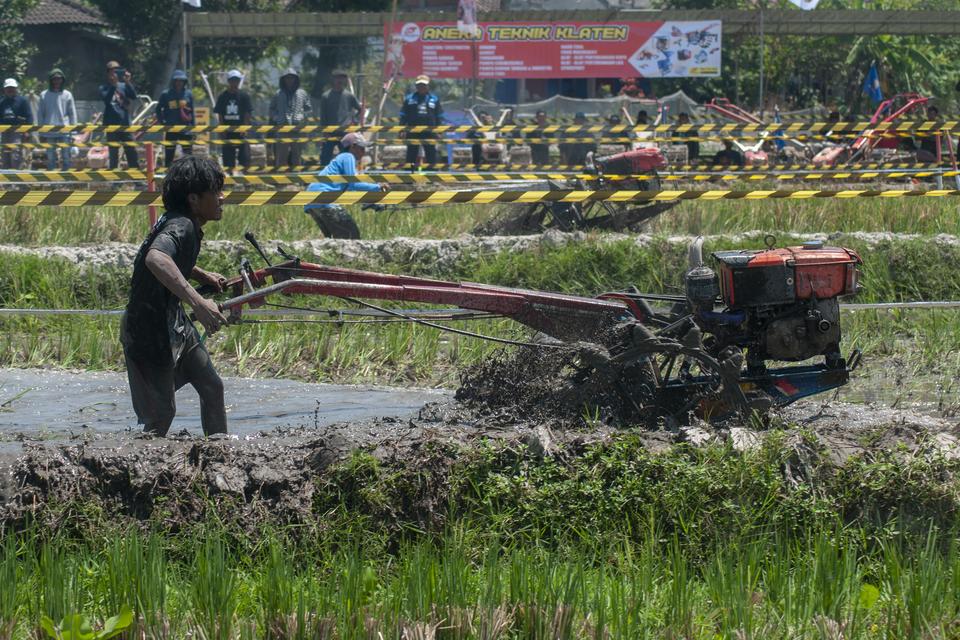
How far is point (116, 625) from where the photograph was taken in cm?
407

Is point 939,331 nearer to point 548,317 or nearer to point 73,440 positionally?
point 548,317

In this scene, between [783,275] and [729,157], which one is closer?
[783,275]

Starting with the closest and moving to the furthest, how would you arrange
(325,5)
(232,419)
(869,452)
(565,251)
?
1. (869,452)
2. (232,419)
3. (565,251)
4. (325,5)

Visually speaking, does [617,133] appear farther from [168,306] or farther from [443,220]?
[168,306]

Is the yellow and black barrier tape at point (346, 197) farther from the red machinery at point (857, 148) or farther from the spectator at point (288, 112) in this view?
the red machinery at point (857, 148)

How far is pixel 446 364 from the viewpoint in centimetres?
965

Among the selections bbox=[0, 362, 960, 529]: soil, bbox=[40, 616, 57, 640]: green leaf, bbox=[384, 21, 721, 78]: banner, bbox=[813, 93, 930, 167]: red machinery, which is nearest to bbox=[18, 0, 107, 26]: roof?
bbox=[384, 21, 721, 78]: banner

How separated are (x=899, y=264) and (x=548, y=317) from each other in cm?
586

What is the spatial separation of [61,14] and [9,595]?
36.2 m

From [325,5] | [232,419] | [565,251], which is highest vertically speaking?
[325,5]

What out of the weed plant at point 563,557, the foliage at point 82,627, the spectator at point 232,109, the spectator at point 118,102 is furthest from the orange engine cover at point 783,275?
the spectator at point 118,102

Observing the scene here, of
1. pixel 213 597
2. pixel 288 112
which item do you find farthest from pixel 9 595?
pixel 288 112

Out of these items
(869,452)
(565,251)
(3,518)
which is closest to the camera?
(3,518)

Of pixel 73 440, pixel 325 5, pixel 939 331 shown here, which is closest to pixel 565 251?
pixel 939 331
